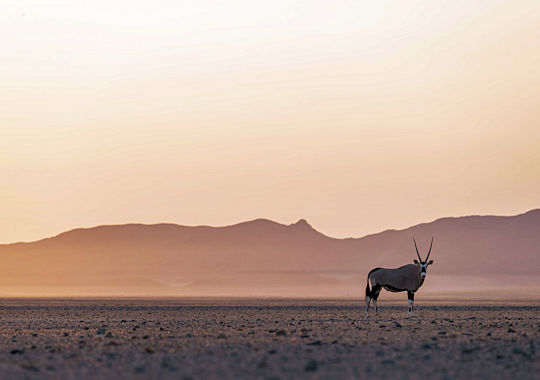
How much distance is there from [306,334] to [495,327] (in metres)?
8.31

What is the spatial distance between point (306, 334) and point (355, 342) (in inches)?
145

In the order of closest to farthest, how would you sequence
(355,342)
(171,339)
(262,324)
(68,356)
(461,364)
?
(461,364), (68,356), (355,342), (171,339), (262,324)

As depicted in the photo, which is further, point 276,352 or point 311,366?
point 276,352

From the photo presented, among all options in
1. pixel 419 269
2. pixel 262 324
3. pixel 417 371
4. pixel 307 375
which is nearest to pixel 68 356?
pixel 307 375

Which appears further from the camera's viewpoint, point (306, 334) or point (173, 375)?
point (306, 334)

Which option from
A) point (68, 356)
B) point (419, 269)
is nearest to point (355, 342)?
point (68, 356)

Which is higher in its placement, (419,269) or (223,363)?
(419,269)

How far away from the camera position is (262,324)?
127ft

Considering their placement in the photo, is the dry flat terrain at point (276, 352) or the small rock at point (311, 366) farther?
the small rock at point (311, 366)

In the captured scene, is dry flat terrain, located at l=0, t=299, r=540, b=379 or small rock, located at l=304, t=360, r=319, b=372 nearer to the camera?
dry flat terrain, located at l=0, t=299, r=540, b=379

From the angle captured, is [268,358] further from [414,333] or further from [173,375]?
[414,333]

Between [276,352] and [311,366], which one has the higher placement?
[276,352]

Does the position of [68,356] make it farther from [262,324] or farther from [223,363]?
[262,324]

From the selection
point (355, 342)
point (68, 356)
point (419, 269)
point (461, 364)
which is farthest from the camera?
point (419, 269)
